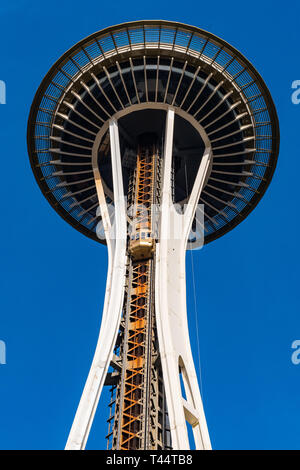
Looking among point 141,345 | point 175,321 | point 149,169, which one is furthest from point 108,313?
point 149,169

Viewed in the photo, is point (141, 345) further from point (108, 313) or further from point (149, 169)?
point (149, 169)

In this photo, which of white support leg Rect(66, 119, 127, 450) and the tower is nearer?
white support leg Rect(66, 119, 127, 450)

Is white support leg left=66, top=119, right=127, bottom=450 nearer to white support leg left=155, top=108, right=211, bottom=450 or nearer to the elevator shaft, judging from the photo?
the elevator shaft

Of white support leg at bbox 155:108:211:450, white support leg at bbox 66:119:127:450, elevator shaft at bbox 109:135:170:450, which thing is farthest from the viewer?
elevator shaft at bbox 109:135:170:450

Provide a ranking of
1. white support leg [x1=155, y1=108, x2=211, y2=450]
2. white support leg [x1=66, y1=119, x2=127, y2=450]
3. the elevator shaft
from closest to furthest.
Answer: white support leg [x1=66, y1=119, x2=127, y2=450] < white support leg [x1=155, y1=108, x2=211, y2=450] < the elevator shaft

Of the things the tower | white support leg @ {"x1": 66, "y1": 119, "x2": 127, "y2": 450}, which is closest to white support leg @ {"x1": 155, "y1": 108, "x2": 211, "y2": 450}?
the tower

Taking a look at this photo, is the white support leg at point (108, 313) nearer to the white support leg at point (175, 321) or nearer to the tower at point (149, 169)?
the tower at point (149, 169)
